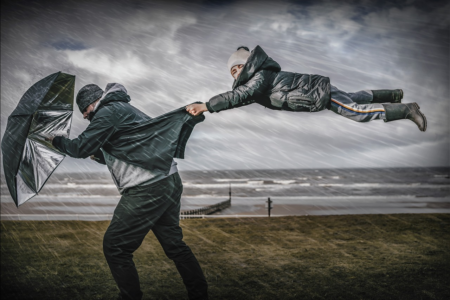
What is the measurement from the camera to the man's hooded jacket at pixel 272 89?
2.09 meters

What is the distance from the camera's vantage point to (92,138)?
213cm

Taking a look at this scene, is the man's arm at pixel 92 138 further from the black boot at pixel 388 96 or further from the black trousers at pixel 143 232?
the black boot at pixel 388 96

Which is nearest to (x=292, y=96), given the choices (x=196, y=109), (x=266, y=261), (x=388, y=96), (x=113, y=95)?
(x=196, y=109)

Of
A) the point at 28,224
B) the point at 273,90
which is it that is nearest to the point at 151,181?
the point at 273,90

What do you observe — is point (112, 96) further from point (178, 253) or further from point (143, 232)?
point (178, 253)

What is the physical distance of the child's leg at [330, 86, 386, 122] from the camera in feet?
6.96

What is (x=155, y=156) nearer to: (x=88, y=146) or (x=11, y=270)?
→ (x=88, y=146)

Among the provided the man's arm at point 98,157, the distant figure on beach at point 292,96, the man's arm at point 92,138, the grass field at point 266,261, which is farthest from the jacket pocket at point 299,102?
the grass field at point 266,261

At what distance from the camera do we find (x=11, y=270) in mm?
3871

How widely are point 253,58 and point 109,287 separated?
2700mm

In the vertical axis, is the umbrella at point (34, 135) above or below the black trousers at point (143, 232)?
above

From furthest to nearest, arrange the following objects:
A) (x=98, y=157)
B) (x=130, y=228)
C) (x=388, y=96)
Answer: (x=98, y=157), (x=388, y=96), (x=130, y=228)

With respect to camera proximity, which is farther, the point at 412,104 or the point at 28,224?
the point at 28,224

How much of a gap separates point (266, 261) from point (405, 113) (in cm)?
266
